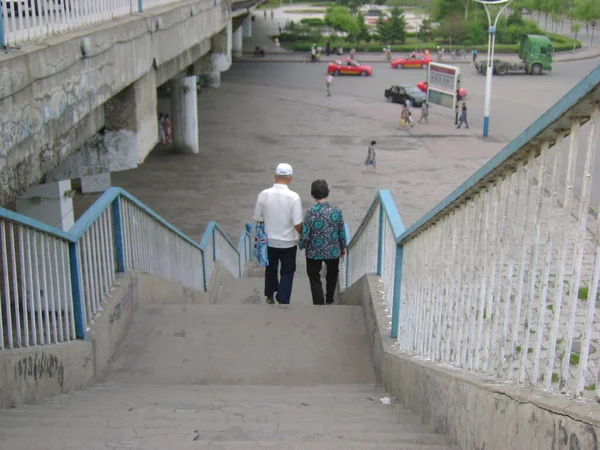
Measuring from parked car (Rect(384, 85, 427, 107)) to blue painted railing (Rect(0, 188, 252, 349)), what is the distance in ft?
85.8

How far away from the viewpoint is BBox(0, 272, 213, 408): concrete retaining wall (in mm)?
4102

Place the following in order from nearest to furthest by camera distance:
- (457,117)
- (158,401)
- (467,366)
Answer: (467,366), (158,401), (457,117)

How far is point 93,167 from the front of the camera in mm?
8836

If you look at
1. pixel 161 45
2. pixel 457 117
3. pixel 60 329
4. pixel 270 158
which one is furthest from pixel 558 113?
pixel 457 117

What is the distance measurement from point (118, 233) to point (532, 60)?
130ft

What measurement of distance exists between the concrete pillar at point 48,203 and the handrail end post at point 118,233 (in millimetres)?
4729

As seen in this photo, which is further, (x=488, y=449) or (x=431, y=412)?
(x=431, y=412)

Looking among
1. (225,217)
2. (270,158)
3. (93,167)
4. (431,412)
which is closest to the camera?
(431,412)

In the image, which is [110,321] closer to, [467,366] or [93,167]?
[467,366]

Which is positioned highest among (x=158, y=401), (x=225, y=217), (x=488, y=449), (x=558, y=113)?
(x=558, y=113)

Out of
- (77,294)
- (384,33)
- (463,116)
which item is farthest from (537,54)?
(77,294)

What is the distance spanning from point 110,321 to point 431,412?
2.76 meters

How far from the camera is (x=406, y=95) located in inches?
1286

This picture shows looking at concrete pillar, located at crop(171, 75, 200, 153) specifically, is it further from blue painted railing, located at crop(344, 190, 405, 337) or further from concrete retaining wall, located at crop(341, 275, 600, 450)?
concrete retaining wall, located at crop(341, 275, 600, 450)
